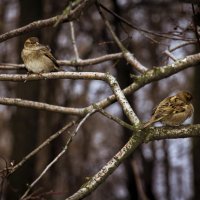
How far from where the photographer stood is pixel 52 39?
13.6 meters

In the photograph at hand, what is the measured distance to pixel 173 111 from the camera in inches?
251

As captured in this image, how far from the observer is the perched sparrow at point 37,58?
7.53 meters

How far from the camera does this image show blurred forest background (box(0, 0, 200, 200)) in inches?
489

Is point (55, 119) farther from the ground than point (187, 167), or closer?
farther from the ground

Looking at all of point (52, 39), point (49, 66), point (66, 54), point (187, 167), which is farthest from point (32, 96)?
point (187, 167)

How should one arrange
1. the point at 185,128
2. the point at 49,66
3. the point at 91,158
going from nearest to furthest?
the point at 185,128
the point at 49,66
the point at 91,158

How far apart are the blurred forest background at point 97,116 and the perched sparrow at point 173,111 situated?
399 centimetres

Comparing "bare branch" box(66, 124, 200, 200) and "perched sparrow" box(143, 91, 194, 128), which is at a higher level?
"perched sparrow" box(143, 91, 194, 128)

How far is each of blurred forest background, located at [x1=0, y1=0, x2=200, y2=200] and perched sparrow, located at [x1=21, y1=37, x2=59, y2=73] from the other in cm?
333

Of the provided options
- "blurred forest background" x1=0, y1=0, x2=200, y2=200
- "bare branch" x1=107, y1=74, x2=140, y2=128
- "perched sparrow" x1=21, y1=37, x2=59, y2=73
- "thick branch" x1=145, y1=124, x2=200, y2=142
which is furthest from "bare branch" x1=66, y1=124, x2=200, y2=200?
"blurred forest background" x1=0, y1=0, x2=200, y2=200

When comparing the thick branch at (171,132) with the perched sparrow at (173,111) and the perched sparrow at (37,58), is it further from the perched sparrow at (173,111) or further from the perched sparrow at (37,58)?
the perched sparrow at (37,58)

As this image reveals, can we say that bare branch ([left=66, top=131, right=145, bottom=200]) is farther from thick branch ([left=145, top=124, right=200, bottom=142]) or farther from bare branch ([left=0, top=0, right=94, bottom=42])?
bare branch ([left=0, top=0, right=94, bottom=42])

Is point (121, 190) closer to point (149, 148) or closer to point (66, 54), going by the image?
point (149, 148)

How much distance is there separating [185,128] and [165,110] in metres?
1.10
